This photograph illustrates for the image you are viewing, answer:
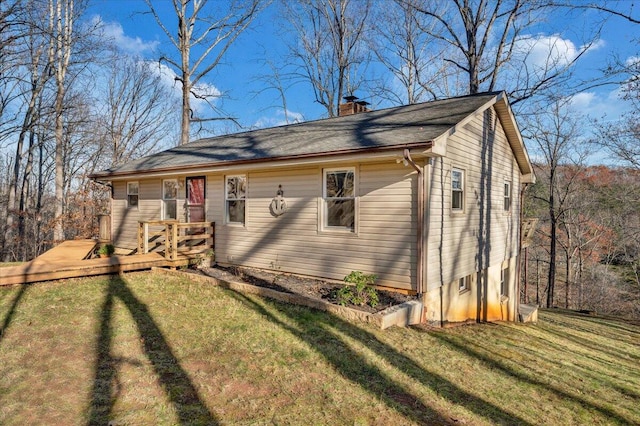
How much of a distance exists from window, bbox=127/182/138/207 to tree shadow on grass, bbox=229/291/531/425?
810 centimetres

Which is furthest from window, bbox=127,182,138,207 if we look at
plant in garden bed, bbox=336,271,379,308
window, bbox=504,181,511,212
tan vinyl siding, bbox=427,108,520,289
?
window, bbox=504,181,511,212

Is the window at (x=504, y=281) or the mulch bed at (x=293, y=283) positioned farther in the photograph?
the window at (x=504, y=281)

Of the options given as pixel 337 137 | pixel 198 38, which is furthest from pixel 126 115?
pixel 337 137

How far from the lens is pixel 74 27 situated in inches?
675

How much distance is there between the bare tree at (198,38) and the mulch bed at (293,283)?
11313mm

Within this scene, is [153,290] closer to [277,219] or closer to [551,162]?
[277,219]

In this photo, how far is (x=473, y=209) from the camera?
9.21 metres

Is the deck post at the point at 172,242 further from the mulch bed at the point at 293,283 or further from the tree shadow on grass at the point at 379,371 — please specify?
the tree shadow on grass at the point at 379,371

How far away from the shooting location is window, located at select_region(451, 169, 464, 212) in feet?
27.2

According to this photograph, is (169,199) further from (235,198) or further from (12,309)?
(12,309)

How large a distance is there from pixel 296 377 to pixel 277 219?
513 cm

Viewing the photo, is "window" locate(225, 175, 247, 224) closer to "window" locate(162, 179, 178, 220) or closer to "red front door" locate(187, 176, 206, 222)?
"red front door" locate(187, 176, 206, 222)

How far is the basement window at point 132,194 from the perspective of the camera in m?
12.3

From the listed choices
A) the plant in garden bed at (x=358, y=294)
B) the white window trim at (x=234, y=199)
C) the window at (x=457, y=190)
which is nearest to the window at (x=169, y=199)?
the white window trim at (x=234, y=199)
